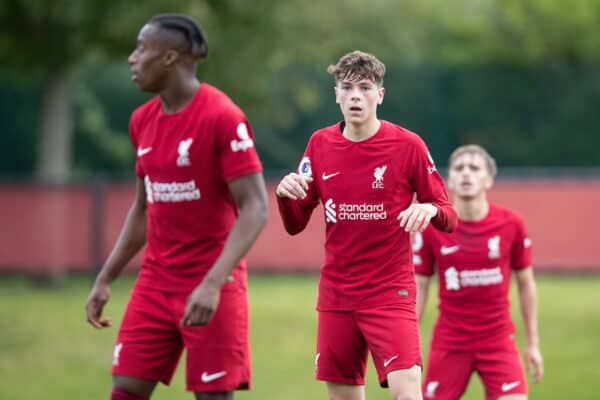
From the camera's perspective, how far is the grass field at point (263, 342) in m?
11.4

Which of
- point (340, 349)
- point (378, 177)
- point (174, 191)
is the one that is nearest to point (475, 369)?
point (340, 349)

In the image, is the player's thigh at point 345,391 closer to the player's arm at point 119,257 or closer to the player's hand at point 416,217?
the player's hand at point 416,217

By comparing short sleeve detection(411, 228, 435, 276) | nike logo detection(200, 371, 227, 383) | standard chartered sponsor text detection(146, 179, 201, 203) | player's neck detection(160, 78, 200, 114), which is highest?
player's neck detection(160, 78, 200, 114)

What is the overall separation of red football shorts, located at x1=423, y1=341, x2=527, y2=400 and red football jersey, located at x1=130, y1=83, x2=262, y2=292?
190cm

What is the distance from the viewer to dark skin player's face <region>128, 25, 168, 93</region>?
612 cm

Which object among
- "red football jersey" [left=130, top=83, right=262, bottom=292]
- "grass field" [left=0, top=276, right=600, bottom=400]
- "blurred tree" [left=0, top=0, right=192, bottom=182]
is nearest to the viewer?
"red football jersey" [left=130, top=83, right=262, bottom=292]

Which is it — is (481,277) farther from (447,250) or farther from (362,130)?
(362,130)

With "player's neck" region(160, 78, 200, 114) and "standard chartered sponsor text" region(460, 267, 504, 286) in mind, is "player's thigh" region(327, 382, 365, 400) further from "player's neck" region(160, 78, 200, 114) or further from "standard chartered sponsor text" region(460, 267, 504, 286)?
"player's neck" region(160, 78, 200, 114)

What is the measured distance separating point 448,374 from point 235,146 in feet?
Answer: 8.12

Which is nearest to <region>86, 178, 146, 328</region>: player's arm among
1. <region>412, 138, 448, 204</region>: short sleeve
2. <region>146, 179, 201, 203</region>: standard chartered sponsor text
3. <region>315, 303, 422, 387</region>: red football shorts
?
<region>146, 179, 201, 203</region>: standard chartered sponsor text

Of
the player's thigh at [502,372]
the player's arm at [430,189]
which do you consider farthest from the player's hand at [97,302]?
the player's thigh at [502,372]

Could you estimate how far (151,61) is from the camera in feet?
20.1

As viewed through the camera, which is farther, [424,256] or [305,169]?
[424,256]

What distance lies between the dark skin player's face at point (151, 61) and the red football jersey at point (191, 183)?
21cm
